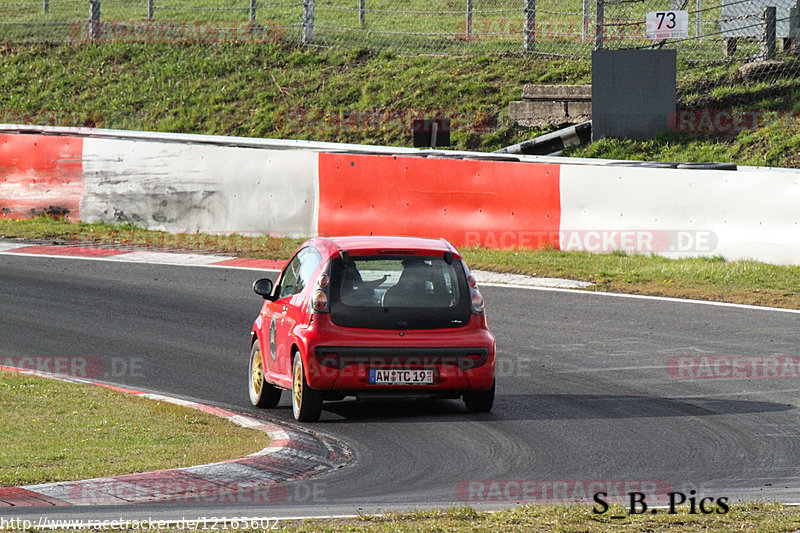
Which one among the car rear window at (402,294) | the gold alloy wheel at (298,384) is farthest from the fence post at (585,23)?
the gold alloy wheel at (298,384)

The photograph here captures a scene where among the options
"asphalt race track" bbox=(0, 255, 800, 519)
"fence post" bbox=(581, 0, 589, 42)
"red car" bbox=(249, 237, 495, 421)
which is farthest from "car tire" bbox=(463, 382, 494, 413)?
"fence post" bbox=(581, 0, 589, 42)

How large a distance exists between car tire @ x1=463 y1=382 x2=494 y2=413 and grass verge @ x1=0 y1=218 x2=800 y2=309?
573cm

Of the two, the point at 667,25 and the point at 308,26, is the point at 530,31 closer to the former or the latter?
the point at 667,25

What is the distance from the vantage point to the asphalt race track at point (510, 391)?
7.69 metres

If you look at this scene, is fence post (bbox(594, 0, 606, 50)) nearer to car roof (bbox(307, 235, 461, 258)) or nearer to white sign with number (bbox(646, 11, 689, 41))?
white sign with number (bbox(646, 11, 689, 41))

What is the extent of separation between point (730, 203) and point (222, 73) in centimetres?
1649

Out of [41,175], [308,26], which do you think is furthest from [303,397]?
[308,26]

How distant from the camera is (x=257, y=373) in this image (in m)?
11.0

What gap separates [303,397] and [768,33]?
52.1ft

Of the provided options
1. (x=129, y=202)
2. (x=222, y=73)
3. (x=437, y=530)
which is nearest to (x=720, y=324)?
(x=437, y=530)

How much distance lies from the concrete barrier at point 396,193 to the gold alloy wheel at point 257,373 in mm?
7610

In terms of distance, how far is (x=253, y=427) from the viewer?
9492 mm

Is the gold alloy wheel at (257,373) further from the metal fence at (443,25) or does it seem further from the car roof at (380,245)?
the metal fence at (443,25)

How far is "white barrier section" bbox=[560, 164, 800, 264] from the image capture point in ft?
53.2
